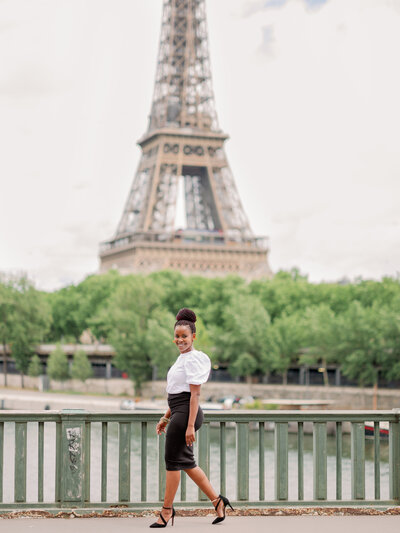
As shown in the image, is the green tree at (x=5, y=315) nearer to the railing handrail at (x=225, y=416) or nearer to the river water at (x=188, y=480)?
the river water at (x=188, y=480)

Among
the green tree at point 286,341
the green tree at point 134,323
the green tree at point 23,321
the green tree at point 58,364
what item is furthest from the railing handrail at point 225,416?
the green tree at point 23,321

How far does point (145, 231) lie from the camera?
84.9 m

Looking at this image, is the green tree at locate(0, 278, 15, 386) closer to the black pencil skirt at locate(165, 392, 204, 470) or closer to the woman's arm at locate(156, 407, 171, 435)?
the woman's arm at locate(156, 407, 171, 435)

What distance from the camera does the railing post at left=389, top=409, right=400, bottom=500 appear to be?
9281 millimetres

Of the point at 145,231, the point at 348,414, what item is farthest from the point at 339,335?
the point at 348,414

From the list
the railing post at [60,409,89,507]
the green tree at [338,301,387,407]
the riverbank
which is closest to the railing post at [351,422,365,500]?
the railing post at [60,409,89,507]

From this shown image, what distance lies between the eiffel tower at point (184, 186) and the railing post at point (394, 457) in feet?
246

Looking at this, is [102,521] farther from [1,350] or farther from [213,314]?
[1,350]

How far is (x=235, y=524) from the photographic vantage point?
28.0ft

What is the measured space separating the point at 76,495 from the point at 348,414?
111 inches

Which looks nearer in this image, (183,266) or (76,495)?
(76,495)

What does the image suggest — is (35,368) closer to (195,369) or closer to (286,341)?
(286,341)

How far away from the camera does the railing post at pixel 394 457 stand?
928 centimetres

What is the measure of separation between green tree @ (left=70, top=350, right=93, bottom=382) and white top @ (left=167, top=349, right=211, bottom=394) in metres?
58.3
